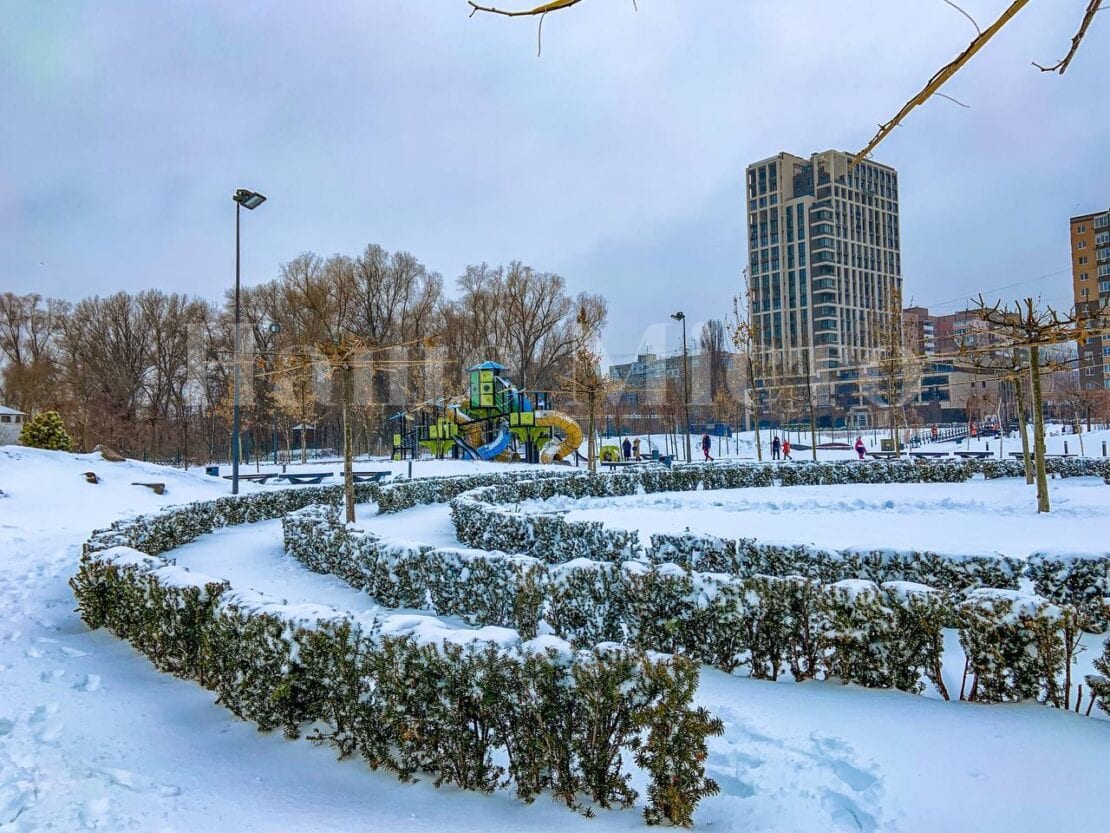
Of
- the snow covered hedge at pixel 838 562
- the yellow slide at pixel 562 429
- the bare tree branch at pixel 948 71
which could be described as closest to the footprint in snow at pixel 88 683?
the snow covered hedge at pixel 838 562

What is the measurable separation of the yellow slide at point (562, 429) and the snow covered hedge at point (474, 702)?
2908 centimetres

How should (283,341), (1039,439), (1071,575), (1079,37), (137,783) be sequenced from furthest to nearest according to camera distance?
(283,341) → (1039,439) → (1071,575) → (137,783) → (1079,37)

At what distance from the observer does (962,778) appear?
3.58 metres

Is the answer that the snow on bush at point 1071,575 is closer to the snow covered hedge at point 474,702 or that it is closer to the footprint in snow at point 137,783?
the snow covered hedge at point 474,702

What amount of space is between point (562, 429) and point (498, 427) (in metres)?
3.68

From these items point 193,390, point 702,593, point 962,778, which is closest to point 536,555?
point 702,593

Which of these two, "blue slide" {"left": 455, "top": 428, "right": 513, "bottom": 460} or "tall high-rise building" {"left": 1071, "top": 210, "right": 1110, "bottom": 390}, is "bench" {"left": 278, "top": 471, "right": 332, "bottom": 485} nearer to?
"blue slide" {"left": 455, "top": 428, "right": 513, "bottom": 460}

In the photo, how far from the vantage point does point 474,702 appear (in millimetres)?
3738

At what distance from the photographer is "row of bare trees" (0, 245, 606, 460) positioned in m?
45.4

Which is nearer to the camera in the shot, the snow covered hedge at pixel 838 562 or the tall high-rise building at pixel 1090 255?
the snow covered hedge at pixel 838 562

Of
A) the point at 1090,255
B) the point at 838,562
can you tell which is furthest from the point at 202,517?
the point at 1090,255

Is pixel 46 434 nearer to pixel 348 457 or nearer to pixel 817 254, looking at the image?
pixel 348 457

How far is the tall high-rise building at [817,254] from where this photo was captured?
3767 inches

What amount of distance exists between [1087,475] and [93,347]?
60.7 m
